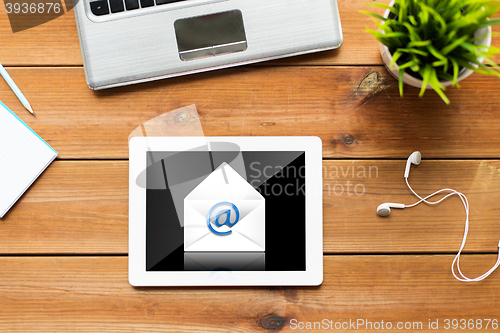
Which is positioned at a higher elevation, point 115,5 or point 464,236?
point 115,5

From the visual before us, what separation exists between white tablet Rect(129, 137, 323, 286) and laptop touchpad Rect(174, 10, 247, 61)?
15 cm

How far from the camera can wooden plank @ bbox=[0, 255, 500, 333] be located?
0.60 metres

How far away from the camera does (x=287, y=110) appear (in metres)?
0.60

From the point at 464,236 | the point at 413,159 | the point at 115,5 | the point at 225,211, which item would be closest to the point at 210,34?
the point at 115,5

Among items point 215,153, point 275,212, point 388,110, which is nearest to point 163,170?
point 215,153

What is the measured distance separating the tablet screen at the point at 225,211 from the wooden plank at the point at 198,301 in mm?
56

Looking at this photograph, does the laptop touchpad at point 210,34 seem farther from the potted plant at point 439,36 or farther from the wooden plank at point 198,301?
the wooden plank at point 198,301

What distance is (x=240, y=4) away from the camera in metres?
0.56

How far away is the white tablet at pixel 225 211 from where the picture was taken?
0.58 meters

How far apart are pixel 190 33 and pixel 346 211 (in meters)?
0.39

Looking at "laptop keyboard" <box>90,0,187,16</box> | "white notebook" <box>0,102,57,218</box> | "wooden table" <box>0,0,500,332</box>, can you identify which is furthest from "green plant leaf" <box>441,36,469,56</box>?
"white notebook" <box>0,102,57,218</box>

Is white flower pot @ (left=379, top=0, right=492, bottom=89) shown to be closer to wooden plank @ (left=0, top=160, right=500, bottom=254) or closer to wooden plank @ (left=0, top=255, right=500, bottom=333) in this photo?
wooden plank @ (left=0, top=160, right=500, bottom=254)

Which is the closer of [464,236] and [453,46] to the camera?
[453,46]

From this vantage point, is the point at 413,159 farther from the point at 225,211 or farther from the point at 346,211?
the point at 225,211
